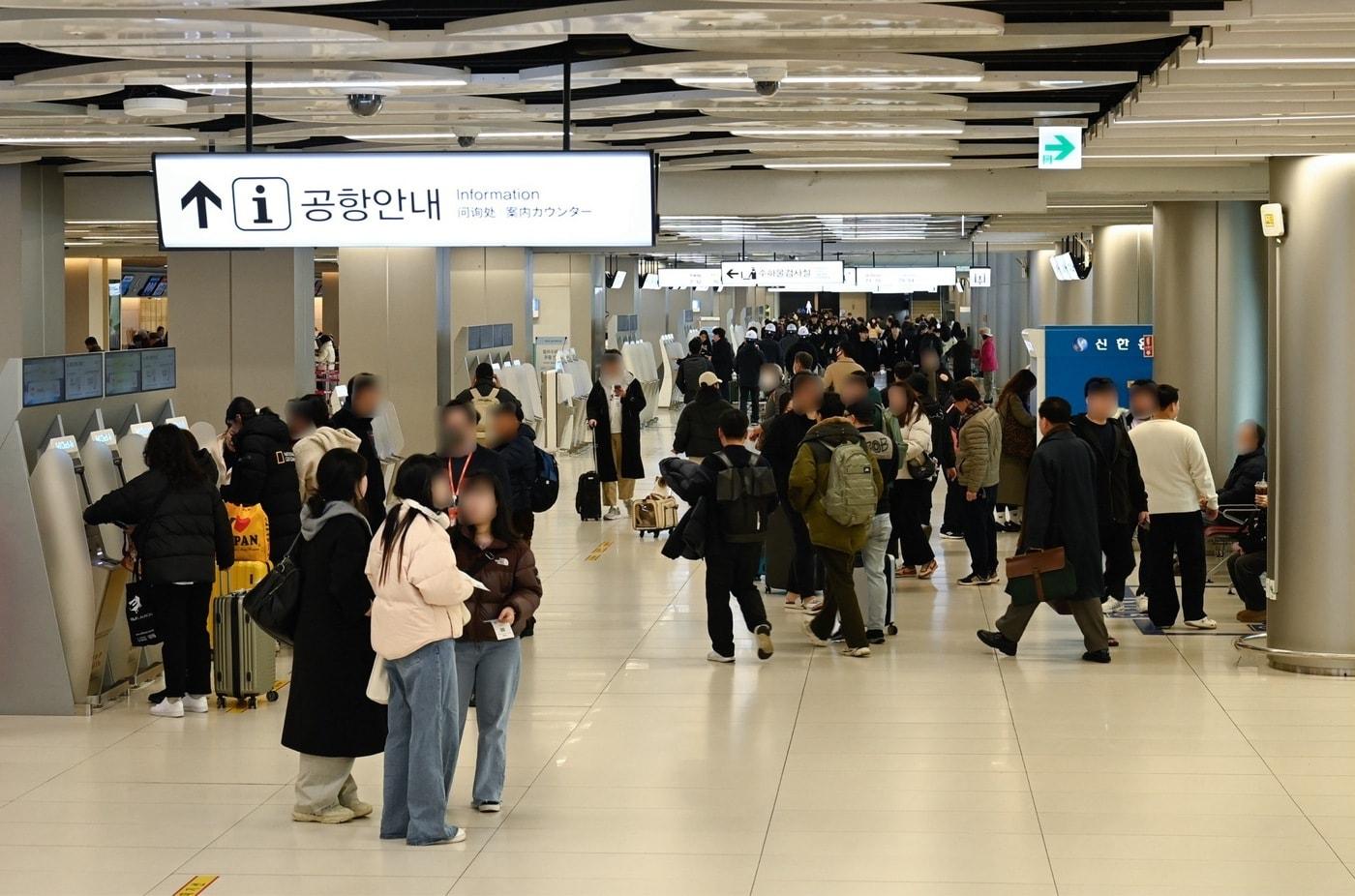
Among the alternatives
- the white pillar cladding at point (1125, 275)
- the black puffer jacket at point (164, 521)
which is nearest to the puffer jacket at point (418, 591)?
the black puffer jacket at point (164, 521)

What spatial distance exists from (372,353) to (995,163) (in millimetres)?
6524

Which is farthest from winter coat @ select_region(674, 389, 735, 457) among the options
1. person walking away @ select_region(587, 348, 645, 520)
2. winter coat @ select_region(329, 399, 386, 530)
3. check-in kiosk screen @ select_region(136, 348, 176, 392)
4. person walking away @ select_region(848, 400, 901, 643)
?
check-in kiosk screen @ select_region(136, 348, 176, 392)

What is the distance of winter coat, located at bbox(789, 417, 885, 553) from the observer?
29.6 feet

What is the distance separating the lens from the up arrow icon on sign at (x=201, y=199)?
7020 mm

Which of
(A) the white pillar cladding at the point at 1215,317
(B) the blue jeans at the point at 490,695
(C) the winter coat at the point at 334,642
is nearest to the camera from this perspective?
(C) the winter coat at the point at 334,642

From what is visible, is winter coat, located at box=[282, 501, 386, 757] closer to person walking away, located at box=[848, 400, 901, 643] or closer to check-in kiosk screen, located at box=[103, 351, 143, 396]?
check-in kiosk screen, located at box=[103, 351, 143, 396]

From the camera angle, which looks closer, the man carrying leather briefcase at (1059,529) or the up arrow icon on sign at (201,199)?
the up arrow icon on sign at (201,199)

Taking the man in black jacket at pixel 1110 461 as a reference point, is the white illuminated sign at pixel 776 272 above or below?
above

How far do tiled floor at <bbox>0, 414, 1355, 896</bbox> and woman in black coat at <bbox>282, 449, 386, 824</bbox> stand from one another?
0.36 metres

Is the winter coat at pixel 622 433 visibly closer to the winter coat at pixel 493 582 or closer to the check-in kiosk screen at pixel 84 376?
the check-in kiosk screen at pixel 84 376

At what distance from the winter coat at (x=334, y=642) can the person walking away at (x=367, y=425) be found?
10.9 feet

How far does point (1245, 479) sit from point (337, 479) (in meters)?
6.49

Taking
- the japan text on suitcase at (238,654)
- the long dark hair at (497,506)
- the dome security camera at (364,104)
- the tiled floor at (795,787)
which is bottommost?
the tiled floor at (795,787)

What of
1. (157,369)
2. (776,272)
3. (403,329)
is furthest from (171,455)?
(776,272)
